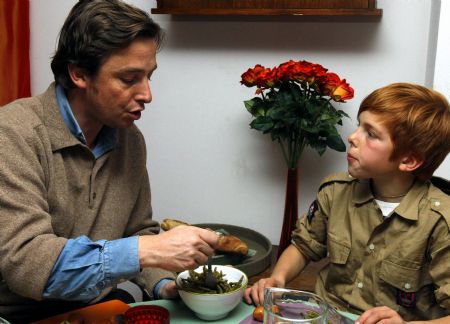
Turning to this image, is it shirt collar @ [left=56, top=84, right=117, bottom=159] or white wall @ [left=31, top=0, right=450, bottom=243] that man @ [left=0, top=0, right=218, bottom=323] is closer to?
shirt collar @ [left=56, top=84, right=117, bottom=159]

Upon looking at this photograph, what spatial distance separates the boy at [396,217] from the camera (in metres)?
1.26

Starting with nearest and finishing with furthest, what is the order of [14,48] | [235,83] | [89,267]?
[89,267] < [235,83] < [14,48]

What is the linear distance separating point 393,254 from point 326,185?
27 cm

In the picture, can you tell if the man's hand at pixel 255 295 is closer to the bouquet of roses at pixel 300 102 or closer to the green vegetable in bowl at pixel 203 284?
the green vegetable in bowl at pixel 203 284

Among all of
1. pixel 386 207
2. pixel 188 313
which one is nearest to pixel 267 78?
pixel 386 207

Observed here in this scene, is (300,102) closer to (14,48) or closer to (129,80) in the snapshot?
(129,80)

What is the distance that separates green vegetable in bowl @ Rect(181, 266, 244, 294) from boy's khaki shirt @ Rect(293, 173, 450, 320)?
0.34 meters

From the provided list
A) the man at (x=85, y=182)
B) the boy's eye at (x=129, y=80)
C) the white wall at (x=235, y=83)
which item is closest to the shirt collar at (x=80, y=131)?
the man at (x=85, y=182)

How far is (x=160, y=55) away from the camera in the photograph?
2033 millimetres

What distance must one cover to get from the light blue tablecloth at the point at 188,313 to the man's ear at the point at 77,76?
0.53 metres

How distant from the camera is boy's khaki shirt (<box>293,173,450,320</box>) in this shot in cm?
124

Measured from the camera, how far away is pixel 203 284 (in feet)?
3.71

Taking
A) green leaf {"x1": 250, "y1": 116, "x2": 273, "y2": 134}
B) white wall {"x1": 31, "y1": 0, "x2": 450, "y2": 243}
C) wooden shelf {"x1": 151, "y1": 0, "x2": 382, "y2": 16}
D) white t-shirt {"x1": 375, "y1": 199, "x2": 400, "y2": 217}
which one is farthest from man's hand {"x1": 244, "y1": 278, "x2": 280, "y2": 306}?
wooden shelf {"x1": 151, "y1": 0, "x2": 382, "y2": 16}

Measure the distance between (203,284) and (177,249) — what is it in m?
0.13
